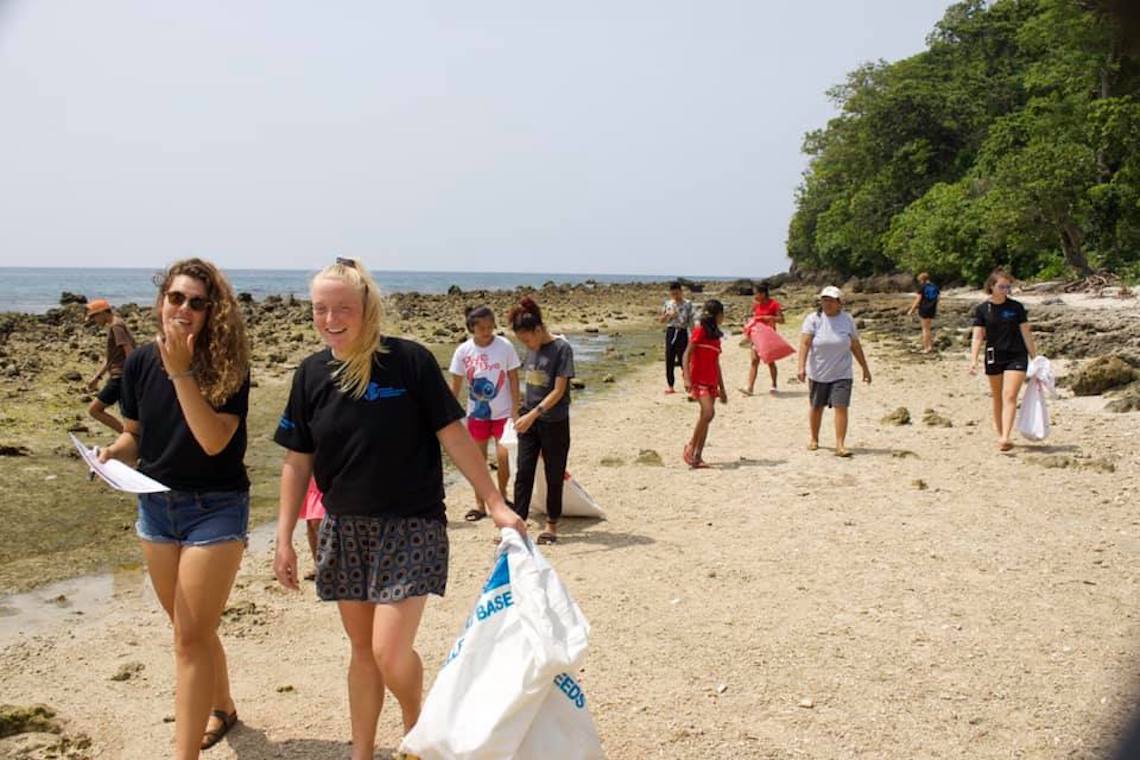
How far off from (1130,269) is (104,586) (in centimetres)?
3302

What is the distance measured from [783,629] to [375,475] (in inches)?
115

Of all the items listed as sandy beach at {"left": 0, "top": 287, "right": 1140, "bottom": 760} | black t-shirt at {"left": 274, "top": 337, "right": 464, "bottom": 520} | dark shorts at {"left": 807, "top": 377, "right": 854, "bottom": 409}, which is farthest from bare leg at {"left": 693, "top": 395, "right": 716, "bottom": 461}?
black t-shirt at {"left": 274, "top": 337, "right": 464, "bottom": 520}

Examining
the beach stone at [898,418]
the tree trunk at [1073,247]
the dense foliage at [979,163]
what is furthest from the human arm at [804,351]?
the tree trunk at [1073,247]

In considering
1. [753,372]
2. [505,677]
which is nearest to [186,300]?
[505,677]

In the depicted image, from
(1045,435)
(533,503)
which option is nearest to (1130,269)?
(1045,435)

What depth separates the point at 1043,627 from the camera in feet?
17.8

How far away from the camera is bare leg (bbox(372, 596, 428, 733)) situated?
353 centimetres

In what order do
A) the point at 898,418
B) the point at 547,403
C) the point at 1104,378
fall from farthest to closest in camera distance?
the point at 1104,378 → the point at 898,418 → the point at 547,403

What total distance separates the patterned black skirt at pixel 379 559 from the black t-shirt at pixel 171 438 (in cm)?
50

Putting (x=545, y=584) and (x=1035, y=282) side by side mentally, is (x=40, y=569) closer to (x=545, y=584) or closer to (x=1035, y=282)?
(x=545, y=584)

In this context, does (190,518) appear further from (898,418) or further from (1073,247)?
(1073,247)

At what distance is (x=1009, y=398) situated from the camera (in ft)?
34.2

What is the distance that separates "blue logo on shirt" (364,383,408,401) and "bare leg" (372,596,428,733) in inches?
28.3

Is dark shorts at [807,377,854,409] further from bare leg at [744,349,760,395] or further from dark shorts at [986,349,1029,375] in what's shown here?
bare leg at [744,349,760,395]
